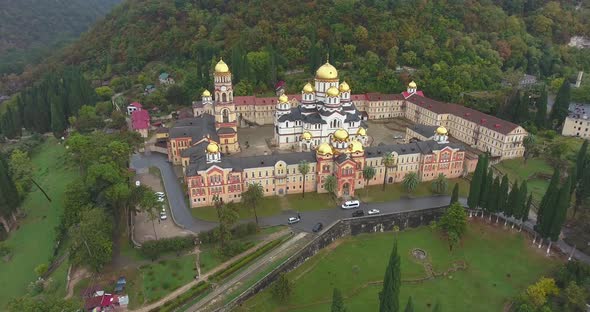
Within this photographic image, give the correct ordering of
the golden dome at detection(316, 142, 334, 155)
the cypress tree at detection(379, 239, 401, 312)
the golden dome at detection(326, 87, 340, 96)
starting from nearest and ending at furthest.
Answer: the cypress tree at detection(379, 239, 401, 312) → the golden dome at detection(316, 142, 334, 155) → the golden dome at detection(326, 87, 340, 96)

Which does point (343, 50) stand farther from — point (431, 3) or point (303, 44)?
point (431, 3)

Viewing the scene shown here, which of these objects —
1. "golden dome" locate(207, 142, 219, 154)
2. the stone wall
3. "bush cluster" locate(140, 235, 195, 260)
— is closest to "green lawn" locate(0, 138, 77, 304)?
"bush cluster" locate(140, 235, 195, 260)

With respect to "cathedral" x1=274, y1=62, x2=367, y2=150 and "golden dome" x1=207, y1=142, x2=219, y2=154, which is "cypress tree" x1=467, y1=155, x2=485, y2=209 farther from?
"golden dome" x1=207, y1=142, x2=219, y2=154

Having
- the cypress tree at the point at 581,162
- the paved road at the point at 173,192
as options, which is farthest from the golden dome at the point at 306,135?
the cypress tree at the point at 581,162

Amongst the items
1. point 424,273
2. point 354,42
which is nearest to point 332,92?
point 424,273

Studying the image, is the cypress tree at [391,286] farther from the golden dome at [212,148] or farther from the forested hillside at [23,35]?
the forested hillside at [23,35]

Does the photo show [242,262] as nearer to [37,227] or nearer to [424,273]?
[424,273]

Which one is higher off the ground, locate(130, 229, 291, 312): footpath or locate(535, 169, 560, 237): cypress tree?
locate(535, 169, 560, 237): cypress tree

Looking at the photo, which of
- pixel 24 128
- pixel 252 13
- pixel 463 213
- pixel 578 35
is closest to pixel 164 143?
pixel 24 128
